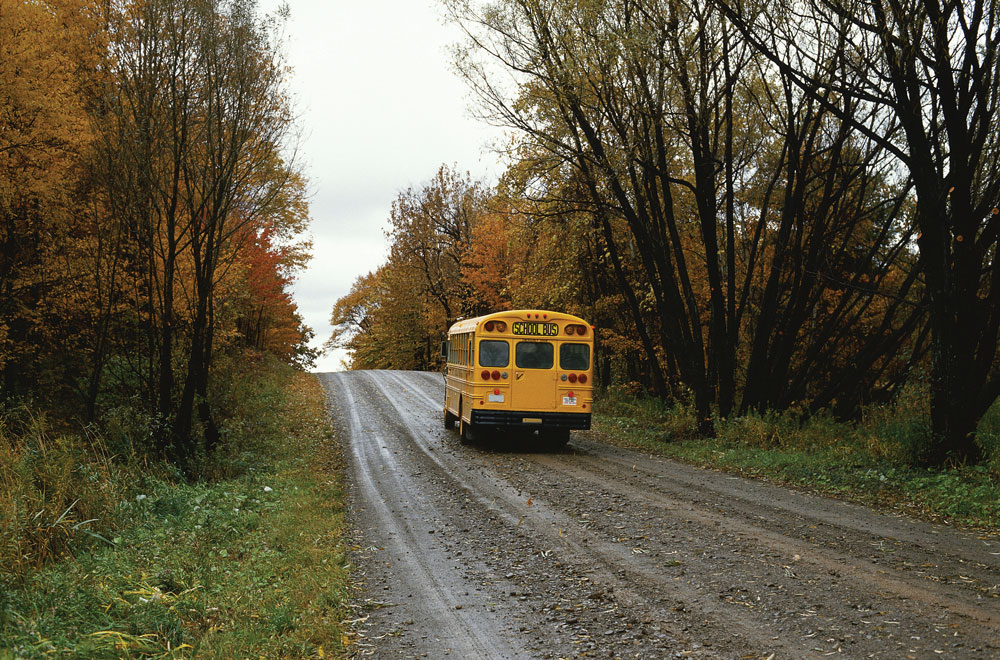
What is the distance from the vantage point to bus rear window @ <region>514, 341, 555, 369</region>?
16.5m

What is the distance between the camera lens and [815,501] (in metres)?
10.0

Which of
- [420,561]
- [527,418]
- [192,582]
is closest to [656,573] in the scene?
[420,561]

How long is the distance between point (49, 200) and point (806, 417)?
56.2 feet

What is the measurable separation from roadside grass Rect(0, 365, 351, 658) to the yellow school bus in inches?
211

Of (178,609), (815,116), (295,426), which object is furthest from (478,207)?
(178,609)

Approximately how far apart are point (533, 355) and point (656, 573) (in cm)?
980

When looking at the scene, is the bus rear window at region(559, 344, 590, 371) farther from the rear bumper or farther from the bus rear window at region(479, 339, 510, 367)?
the bus rear window at region(479, 339, 510, 367)

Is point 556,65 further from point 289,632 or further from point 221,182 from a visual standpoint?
point 289,632

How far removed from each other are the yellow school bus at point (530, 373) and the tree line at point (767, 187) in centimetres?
265

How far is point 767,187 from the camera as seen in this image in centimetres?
1728

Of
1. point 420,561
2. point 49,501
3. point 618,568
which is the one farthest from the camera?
point 49,501

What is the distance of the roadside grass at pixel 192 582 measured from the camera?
5.12 m

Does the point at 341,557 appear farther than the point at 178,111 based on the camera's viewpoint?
No

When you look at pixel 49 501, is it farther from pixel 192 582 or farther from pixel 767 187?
pixel 767 187
